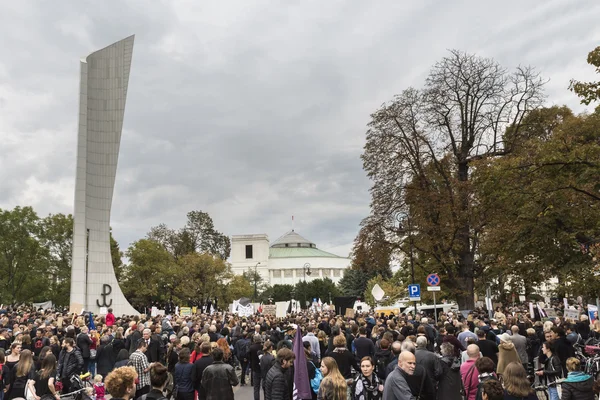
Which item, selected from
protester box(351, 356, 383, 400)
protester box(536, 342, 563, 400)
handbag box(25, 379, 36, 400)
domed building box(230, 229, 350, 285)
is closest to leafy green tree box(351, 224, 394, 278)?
protester box(536, 342, 563, 400)

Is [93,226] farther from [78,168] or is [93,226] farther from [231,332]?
[231,332]

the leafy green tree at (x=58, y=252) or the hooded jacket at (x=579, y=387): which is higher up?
the leafy green tree at (x=58, y=252)

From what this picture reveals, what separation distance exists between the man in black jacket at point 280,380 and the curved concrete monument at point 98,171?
3034cm

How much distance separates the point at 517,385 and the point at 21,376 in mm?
7551

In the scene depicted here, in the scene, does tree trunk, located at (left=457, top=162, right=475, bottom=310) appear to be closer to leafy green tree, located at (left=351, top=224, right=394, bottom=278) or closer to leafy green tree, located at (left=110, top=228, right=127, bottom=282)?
leafy green tree, located at (left=351, top=224, right=394, bottom=278)

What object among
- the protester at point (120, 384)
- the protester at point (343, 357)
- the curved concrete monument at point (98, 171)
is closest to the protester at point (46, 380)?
the protester at point (120, 384)

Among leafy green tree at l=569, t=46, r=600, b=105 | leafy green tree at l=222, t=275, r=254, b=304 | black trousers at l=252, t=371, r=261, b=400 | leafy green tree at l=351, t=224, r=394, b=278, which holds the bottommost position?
black trousers at l=252, t=371, r=261, b=400

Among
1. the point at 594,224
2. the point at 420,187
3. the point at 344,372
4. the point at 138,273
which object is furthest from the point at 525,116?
the point at 138,273

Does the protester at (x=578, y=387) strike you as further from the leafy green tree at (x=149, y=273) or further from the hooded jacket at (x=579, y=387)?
the leafy green tree at (x=149, y=273)

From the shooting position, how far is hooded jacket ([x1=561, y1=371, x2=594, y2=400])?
6902 mm

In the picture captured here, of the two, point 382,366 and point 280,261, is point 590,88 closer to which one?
point 382,366

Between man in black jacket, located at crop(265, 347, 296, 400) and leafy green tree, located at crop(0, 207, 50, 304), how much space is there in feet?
174

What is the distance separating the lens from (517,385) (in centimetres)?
608

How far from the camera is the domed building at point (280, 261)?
14675cm
